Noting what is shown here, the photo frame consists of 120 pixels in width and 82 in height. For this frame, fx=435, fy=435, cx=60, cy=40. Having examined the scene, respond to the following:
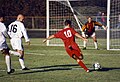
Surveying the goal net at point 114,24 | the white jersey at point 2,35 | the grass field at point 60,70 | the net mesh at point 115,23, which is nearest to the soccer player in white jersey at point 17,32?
the white jersey at point 2,35

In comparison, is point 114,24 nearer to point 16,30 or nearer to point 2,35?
point 16,30

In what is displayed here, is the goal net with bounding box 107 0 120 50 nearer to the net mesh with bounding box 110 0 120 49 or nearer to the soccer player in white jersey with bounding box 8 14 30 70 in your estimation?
the net mesh with bounding box 110 0 120 49

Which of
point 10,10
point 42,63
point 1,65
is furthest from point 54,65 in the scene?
point 10,10

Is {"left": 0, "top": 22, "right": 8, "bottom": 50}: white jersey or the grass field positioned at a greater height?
{"left": 0, "top": 22, "right": 8, "bottom": 50}: white jersey

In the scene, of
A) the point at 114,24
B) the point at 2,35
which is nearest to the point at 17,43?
the point at 2,35

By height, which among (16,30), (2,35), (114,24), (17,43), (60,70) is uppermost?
(16,30)

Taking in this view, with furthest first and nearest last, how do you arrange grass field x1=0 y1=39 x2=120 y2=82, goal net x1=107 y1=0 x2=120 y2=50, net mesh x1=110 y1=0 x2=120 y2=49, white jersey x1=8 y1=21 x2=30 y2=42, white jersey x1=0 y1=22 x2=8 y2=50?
1. net mesh x1=110 y1=0 x2=120 y2=49
2. goal net x1=107 y1=0 x2=120 y2=50
3. white jersey x1=8 y1=21 x2=30 y2=42
4. white jersey x1=0 y1=22 x2=8 y2=50
5. grass field x1=0 y1=39 x2=120 y2=82

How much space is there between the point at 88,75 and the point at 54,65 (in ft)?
9.79

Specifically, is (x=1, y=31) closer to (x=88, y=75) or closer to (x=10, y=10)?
(x=88, y=75)

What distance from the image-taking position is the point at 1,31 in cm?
1405

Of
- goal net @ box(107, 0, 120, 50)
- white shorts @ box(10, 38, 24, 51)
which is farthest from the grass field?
goal net @ box(107, 0, 120, 50)

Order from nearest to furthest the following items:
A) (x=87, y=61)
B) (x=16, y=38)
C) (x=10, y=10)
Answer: (x=16, y=38) < (x=87, y=61) < (x=10, y=10)

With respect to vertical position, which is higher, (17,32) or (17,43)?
(17,32)

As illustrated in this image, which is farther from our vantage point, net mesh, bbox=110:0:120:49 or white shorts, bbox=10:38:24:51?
net mesh, bbox=110:0:120:49
